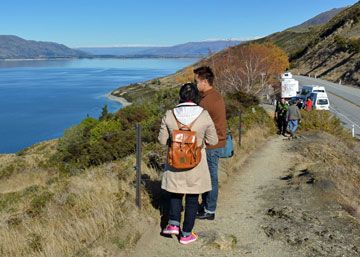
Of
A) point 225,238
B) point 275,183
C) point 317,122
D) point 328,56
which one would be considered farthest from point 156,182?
point 328,56

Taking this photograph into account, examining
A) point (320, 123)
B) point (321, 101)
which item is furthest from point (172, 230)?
point (321, 101)

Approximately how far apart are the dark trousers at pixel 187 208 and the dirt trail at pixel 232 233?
0.34 meters

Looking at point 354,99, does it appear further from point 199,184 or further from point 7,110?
point 7,110

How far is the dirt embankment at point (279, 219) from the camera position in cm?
421

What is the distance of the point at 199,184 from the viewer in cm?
391

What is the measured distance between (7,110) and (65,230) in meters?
98.4

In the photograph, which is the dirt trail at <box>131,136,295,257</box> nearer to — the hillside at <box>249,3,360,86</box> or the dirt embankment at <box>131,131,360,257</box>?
the dirt embankment at <box>131,131,360,257</box>

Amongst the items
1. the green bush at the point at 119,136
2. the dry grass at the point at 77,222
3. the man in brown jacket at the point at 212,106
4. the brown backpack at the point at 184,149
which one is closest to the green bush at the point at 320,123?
the green bush at the point at 119,136

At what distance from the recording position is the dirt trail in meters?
4.17

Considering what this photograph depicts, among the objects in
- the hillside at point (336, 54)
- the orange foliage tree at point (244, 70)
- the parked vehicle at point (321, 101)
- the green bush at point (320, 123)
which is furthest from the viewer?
the hillside at point (336, 54)

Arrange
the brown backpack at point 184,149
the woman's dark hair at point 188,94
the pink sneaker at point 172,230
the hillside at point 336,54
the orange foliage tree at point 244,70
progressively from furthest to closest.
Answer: the hillside at point 336,54 → the orange foliage tree at point 244,70 → the pink sneaker at point 172,230 → the woman's dark hair at point 188,94 → the brown backpack at point 184,149

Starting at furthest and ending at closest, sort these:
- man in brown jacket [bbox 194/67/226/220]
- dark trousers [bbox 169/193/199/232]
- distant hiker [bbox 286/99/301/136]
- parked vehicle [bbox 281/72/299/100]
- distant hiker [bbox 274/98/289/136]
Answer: parked vehicle [bbox 281/72/299/100], distant hiker [bbox 274/98/289/136], distant hiker [bbox 286/99/301/136], man in brown jacket [bbox 194/67/226/220], dark trousers [bbox 169/193/199/232]

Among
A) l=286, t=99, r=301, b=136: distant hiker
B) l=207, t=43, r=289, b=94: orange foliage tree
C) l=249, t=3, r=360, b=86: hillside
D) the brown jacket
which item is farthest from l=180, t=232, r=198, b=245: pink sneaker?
l=249, t=3, r=360, b=86: hillside

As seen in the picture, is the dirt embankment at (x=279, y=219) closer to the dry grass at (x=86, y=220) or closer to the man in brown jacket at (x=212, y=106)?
the dry grass at (x=86, y=220)
